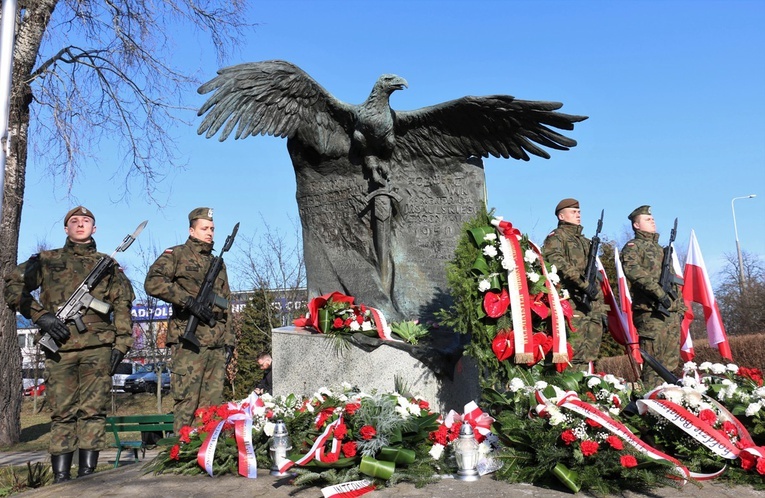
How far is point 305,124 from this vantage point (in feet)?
21.8

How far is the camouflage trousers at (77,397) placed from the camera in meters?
5.17

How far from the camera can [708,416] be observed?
159 inches

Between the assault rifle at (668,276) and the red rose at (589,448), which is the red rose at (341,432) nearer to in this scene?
the red rose at (589,448)

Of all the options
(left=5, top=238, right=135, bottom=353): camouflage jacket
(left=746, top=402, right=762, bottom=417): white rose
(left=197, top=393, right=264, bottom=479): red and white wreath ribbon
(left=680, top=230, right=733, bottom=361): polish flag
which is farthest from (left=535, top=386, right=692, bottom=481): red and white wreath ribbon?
(left=680, top=230, right=733, bottom=361): polish flag

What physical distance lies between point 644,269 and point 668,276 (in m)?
Answer: 0.26

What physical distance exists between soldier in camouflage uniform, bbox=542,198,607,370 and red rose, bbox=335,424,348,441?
3053 millimetres

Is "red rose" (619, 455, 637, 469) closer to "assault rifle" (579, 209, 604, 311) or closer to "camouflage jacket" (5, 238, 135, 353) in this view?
"assault rifle" (579, 209, 604, 311)

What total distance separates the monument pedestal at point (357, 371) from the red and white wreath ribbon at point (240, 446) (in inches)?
43.2

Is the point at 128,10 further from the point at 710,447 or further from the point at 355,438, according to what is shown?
the point at 710,447

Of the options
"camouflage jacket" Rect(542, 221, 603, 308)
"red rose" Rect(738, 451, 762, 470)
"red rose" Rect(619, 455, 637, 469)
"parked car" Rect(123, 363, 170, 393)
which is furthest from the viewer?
"parked car" Rect(123, 363, 170, 393)

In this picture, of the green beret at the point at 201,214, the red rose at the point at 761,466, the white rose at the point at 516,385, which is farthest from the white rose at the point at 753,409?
the green beret at the point at 201,214

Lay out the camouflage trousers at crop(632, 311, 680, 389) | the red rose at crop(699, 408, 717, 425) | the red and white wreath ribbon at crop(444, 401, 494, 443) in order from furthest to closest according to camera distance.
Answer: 1. the camouflage trousers at crop(632, 311, 680, 389)
2. the red and white wreath ribbon at crop(444, 401, 494, 443)
3. the red rose at crop(699, 408, 717, 425)

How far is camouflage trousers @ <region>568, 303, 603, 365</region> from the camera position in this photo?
6.96m

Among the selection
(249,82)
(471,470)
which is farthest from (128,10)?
(471,470)
